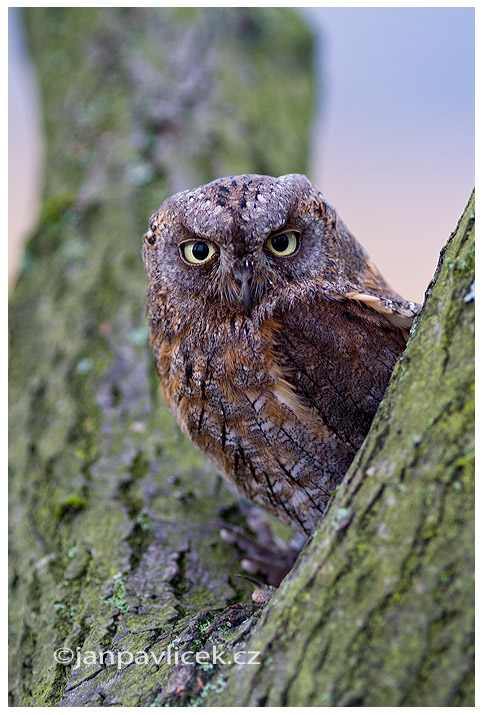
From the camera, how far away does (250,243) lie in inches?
79.0

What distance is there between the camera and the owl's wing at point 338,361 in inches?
79.0

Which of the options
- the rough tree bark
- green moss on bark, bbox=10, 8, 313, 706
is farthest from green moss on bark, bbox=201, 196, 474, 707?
green moss on bark, bbox=10, 8, 313, 706

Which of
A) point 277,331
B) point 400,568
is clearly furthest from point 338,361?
point 400,568

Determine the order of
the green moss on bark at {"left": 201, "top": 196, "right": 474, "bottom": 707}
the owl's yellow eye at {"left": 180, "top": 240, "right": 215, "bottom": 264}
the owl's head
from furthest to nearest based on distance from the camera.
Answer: the owl's yellow eye at {"left": 180, "top": 240, "right": 215, "bottom": 264} < the owl's head < the green moss on bark at {"left": 201, "top": 196, "right": 474, "bottom": 707}

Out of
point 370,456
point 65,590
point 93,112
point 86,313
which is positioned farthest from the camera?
point 93,112

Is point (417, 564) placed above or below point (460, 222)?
below

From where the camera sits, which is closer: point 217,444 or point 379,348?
point 379,348

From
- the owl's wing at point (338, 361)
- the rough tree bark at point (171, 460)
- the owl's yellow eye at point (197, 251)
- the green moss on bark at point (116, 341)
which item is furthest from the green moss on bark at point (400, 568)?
the owl's yellow eye at point (197, 251)

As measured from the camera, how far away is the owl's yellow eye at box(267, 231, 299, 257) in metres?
2.08

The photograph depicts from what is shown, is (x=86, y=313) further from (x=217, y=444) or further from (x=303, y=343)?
(x=303, y=343)

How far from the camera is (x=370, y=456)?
4.50 ft

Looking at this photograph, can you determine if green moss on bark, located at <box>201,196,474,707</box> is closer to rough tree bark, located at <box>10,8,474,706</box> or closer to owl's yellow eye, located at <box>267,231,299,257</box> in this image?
rough tree bark, located at <box>10,8,474,706</box>

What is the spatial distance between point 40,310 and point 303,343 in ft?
6.74

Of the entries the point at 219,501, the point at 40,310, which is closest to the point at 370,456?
the point at 219,501
